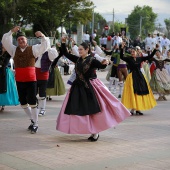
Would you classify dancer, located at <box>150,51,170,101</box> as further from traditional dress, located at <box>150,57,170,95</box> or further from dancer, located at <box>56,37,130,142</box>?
dancer, located at <box>56,37,130,142</box>

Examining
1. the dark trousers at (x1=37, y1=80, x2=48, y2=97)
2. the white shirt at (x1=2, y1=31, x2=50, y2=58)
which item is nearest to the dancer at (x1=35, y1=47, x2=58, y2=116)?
the dark trousers at (x1=37, y1=80, x2=48, y2=97)

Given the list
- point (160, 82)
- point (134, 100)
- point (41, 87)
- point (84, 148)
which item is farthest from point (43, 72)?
point (160, 82)

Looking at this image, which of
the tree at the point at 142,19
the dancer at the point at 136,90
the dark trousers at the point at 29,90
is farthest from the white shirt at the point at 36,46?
the tree at the point at 142,19

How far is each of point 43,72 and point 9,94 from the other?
115cm

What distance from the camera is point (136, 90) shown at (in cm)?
1294

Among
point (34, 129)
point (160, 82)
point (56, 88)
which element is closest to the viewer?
point (34, 129)

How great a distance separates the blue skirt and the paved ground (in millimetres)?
1125

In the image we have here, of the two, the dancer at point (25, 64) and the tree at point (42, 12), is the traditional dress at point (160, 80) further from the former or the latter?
the tree at point (42, 12)

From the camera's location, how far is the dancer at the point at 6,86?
41.7ft

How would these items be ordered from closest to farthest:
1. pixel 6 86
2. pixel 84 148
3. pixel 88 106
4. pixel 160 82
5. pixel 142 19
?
pixel 84 148 < pixel 88 106 < pixel 6 86 < pixel 160 82 < pixel 142 19

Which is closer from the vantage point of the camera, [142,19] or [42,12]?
[42,12]

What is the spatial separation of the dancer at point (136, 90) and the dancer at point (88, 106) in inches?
143

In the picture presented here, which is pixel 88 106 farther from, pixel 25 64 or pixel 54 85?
pixel 54 85

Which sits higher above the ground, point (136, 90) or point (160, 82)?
point (136, 90)
